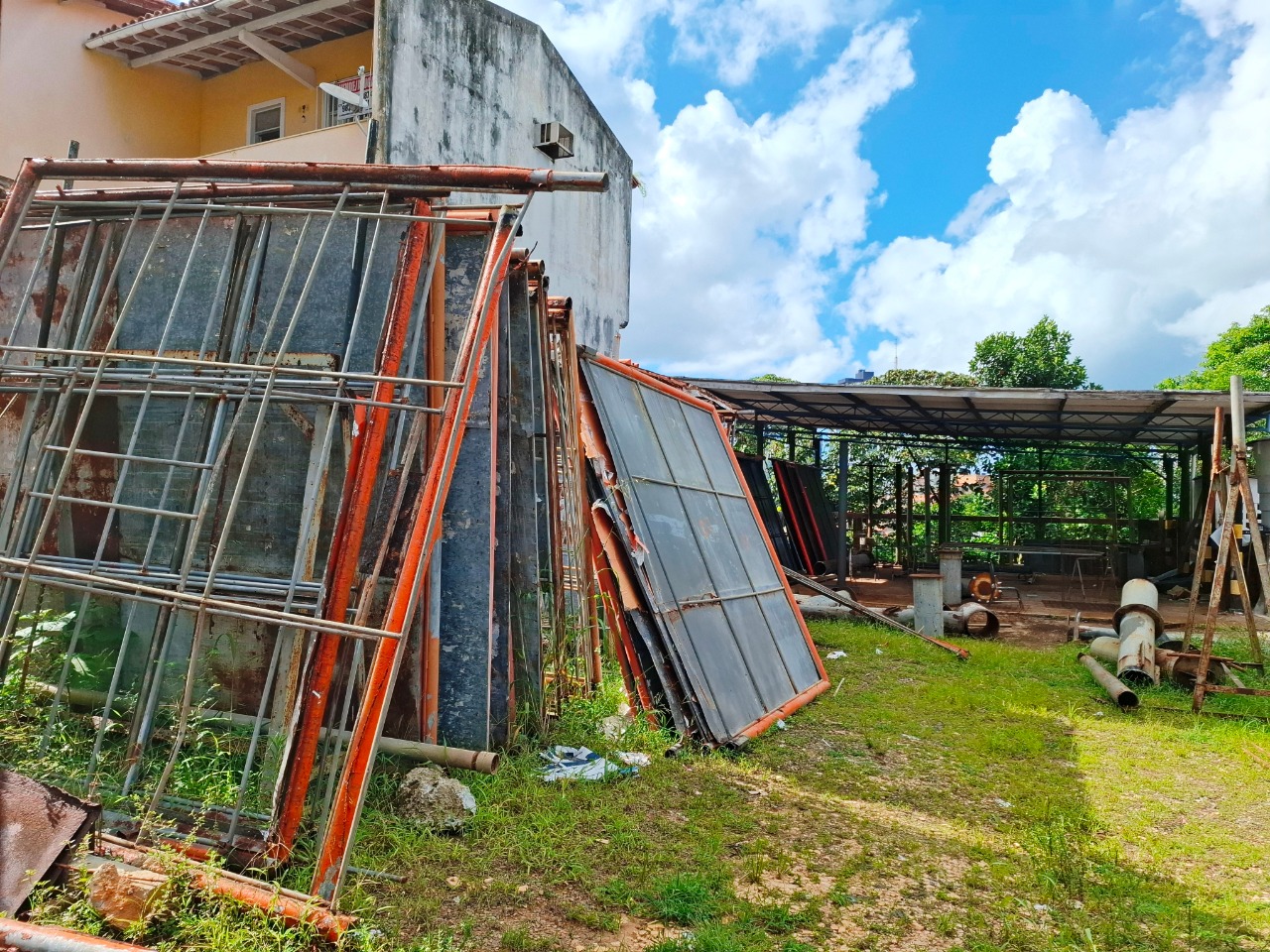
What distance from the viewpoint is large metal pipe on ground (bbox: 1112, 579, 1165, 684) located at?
7422 mm

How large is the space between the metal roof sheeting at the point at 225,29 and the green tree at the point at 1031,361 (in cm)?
1880

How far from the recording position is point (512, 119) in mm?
12750

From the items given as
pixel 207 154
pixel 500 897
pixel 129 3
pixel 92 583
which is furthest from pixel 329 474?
pixel 129 3

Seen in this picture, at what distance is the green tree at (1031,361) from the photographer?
22.9 meters

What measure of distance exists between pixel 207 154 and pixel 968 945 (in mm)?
14937

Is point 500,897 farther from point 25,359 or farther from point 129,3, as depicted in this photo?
point 129,3

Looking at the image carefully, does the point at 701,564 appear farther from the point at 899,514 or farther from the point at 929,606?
the point at 899,514

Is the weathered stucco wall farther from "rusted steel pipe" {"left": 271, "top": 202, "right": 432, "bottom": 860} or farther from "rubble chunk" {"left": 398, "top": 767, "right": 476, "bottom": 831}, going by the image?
"rubble chunk" {"left": 398, "top": 767, "right": 476, "bottom": 831}

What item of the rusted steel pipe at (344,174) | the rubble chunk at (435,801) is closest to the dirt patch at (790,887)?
the rubble chunk at (435,801)

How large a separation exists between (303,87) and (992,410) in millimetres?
11964

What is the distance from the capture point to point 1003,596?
14648 mm

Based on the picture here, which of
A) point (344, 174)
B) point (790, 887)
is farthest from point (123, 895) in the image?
point (344, 174)

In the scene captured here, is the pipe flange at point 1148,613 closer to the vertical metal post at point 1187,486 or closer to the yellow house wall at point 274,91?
the vertical metal post at point 1187,486

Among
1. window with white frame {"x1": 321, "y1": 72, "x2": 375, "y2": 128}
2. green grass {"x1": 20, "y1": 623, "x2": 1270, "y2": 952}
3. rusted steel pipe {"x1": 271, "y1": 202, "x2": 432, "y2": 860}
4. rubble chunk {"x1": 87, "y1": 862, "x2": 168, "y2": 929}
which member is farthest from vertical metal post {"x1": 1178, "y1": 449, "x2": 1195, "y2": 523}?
rubble chunk {"x1": 87, "y1": 862, "x2": 168, "y2": 929}
